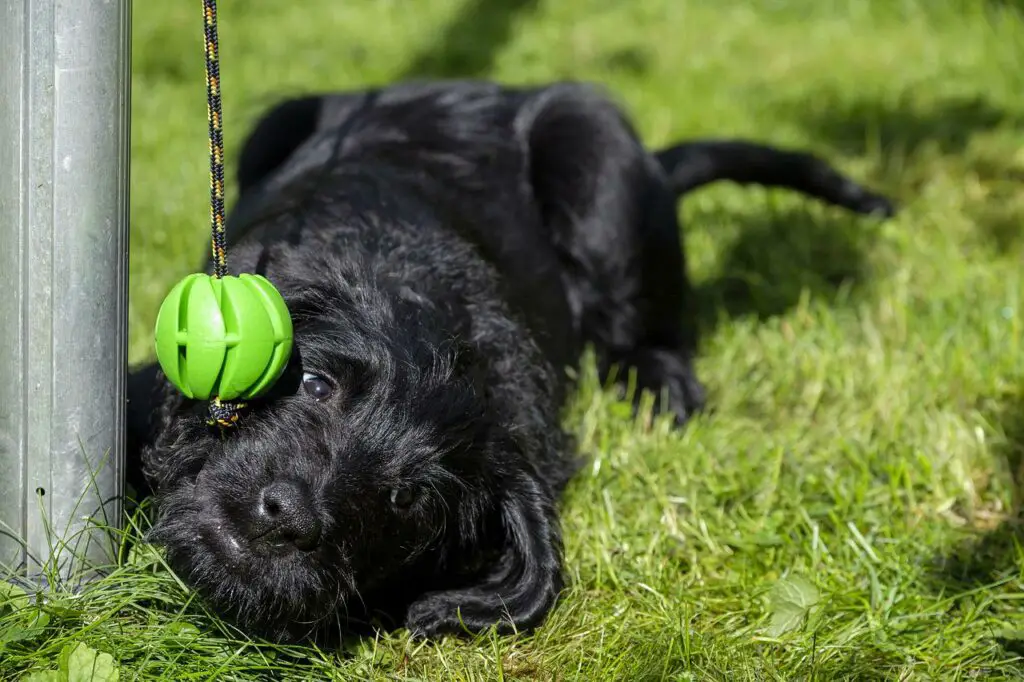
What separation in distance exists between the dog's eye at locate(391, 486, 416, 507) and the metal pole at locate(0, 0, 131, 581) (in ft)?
1.91

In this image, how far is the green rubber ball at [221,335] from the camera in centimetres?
221

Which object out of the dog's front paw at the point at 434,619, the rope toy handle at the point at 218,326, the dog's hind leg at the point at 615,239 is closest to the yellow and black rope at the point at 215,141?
the rope toy handle at the point at 218,326

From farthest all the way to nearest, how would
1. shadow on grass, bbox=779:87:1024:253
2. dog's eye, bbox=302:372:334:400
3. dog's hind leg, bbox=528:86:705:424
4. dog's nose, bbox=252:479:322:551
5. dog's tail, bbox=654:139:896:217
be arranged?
1. shadow on grass, bbox=779:87:1024:253
2. dog's tail, bbox=654:139:896:217
3. dog's hind leg, bbox=528:86:705:424
4. dog's eye, bbox=302:372:334:400
5. dog's nose, bbox=252:479:322:551

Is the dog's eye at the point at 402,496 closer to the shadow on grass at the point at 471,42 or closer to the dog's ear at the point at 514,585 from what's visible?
the dog's ear at the point at 514,585

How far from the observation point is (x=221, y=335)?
2.20 metres

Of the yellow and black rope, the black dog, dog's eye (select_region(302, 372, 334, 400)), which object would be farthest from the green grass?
the yellow and black rope

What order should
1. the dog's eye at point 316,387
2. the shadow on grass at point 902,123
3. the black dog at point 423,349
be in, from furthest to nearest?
1. the shadow on grass at point 902,123
2. the dog's eye at point 316,387
3. the black dog at point 423,349

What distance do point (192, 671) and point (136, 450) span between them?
2.23ft

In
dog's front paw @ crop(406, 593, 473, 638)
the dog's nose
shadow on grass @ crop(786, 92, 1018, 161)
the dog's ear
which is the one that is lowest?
dog's front paw @ crop(406, 593, 473, 638)

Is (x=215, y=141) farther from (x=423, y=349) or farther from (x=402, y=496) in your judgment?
(x=402, y=496)

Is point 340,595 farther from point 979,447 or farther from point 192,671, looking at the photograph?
point 979,447

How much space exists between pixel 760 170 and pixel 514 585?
2438 millimetres

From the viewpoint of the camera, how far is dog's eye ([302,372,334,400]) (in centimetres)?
262

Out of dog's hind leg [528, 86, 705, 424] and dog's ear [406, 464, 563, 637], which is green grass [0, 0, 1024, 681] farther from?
dog's hind leg [528, 86, 705, 424]
